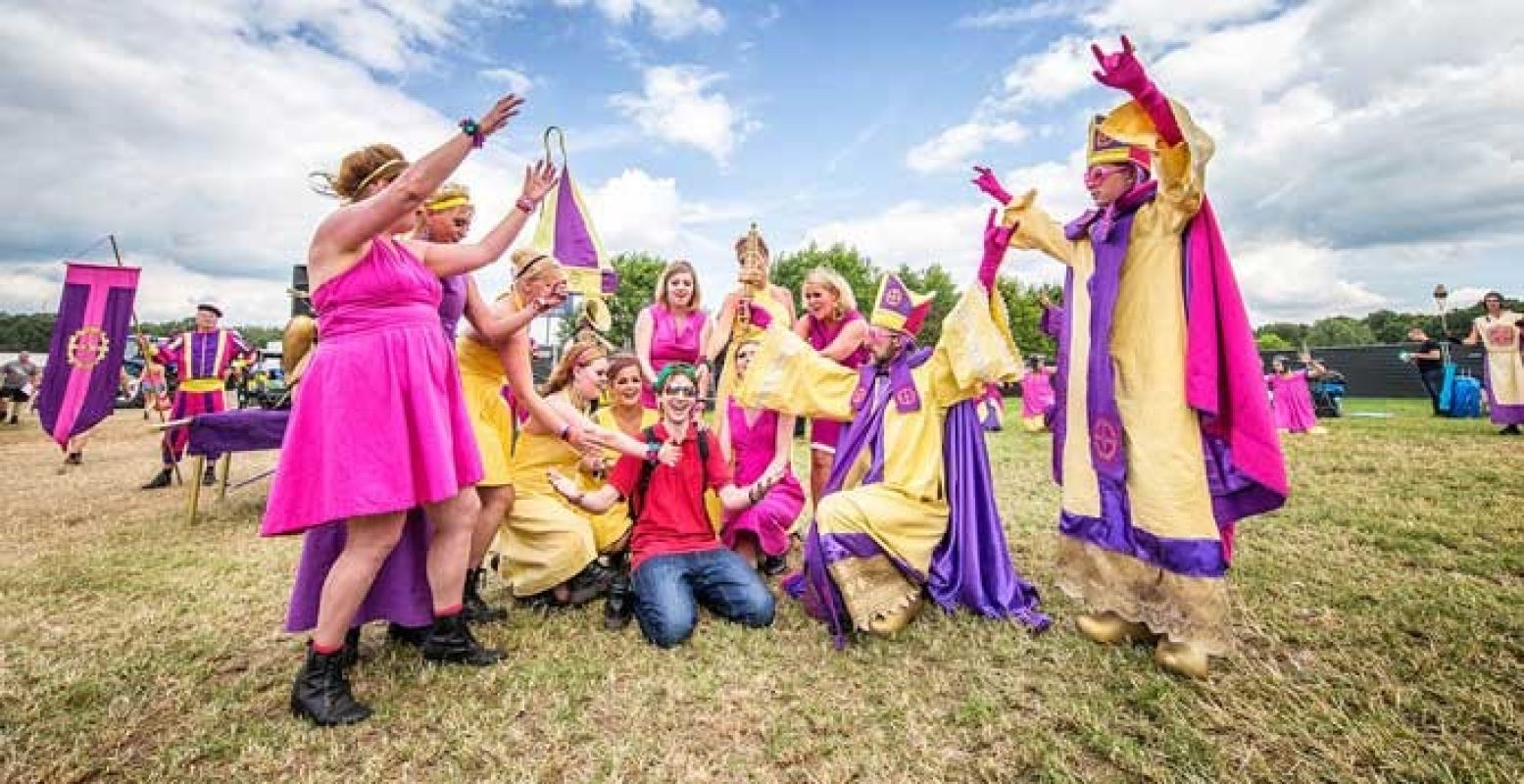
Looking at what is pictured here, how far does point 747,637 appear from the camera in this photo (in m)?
3.13

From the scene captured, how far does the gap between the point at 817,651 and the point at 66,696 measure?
3022 mm

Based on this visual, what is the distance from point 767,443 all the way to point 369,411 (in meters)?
2.52

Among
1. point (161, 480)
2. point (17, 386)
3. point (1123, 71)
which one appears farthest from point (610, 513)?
point (17, 386)

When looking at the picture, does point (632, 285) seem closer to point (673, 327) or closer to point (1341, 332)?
point (673, 327)

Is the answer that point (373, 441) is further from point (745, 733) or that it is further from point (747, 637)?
point (747, 637)

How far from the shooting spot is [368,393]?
2.28m

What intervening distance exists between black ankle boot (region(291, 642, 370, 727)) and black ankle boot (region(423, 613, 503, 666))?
0.43m

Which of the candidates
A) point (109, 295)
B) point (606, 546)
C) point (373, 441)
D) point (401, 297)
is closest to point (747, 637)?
point (606, 546)

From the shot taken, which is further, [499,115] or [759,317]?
[759,317]

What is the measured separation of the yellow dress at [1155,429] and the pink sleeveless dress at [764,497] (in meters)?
1.75

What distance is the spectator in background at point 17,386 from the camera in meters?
16.7

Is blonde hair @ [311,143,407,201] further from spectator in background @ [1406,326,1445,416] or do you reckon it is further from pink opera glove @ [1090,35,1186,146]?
spectator in background @ [1406,326,1445,416]

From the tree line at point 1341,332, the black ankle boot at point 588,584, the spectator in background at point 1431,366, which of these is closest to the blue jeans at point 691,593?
the black ankle boot at point 588,584

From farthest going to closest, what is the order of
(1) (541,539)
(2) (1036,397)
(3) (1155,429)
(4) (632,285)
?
(4) (632,285) → (2) (1036,397) → (1) (541,539) → (3) (1155,429)
